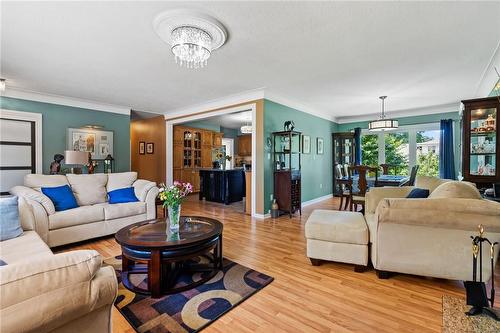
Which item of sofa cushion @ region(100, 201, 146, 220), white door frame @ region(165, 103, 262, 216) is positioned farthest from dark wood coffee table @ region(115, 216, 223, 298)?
white door frame @ region(165, 103, 262, 216)

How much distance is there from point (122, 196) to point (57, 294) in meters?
3.30

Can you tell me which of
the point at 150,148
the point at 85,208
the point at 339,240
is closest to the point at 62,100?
the point at 150,148

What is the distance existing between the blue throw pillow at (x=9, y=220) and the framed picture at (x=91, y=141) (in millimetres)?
3347

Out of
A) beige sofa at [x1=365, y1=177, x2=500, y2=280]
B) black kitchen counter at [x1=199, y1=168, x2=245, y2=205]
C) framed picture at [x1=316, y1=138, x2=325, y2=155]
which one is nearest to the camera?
beige sofa at [x1=365, y1=177, x2=500, y2=280]

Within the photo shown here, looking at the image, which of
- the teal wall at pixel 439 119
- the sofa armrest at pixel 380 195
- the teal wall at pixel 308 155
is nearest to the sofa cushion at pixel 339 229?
the sofa armrest at pixel 380 195

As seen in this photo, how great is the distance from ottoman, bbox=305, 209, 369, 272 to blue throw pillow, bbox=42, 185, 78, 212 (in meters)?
3.29

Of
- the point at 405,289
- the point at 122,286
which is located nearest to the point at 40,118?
the point at 122,286

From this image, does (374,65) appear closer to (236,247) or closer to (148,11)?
(148,11)

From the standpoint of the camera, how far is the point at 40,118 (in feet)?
15.1

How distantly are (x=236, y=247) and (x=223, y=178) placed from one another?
10.6ft

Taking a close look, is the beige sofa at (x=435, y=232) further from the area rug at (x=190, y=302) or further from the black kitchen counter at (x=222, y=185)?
the black kitchen counter at (x=222, y=185)

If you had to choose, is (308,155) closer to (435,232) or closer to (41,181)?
(435,232)

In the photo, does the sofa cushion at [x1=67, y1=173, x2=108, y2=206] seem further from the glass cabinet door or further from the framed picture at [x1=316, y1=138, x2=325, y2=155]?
the glass cabinet door

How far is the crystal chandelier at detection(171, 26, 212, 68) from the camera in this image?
2.29m
